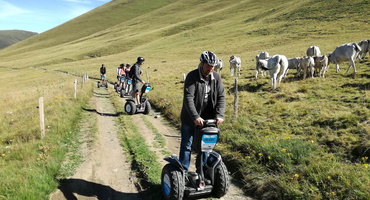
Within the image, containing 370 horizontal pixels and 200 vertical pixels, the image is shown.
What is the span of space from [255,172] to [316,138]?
2478mm

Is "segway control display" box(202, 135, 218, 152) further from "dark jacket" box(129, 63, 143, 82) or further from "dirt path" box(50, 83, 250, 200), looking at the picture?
"dark jacket" box(129, 63, 143, 82)

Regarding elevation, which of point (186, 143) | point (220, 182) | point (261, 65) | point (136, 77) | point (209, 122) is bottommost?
point (220, 182)

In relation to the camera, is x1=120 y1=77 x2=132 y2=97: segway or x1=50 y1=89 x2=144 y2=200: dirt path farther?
x1=120 y1=77 x2=132 y2=97: segway

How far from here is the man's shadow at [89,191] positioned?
5.39 m

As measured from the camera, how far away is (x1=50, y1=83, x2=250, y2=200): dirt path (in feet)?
18.0

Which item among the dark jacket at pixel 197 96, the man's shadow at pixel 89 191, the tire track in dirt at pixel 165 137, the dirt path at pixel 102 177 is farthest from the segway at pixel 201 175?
the dirt path at pixel 102 177

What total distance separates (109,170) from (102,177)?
16.3 inches

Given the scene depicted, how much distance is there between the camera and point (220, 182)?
4.92 meters

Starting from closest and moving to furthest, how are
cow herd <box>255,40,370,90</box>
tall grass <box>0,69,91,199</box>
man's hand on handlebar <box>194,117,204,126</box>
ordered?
man's hand on handlebar <box>194,117,204,126</box> → tall grass <box>0,69,91,199</box> → cow herd <box>255,40,370,90</box>

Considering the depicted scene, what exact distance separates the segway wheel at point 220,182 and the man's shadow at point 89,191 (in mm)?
1592

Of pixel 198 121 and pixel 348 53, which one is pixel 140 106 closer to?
pixel 198 121

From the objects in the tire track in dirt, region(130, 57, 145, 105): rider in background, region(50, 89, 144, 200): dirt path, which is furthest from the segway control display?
region(130, 57, 145, 105): rider in background

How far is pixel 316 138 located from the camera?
7363 mm

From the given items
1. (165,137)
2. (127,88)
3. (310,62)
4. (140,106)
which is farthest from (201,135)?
(310,62)
